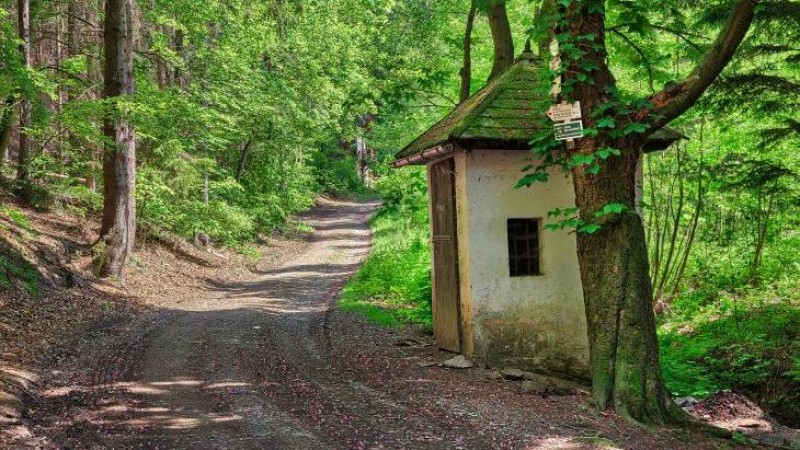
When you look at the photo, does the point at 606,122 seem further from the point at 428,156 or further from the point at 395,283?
the point at 395,283

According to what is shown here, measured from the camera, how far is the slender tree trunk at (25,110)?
47.6 ft

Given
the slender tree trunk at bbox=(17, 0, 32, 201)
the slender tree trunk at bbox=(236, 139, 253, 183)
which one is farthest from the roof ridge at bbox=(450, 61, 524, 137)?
the slender tree trunk at bbox=(236, 139, 253, 183)

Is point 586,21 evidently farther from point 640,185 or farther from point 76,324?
point 76,324

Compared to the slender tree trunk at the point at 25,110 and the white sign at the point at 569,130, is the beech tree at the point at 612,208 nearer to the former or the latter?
the white sign at the point at 569,130

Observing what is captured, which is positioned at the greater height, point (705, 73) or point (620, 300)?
point (705, 73)

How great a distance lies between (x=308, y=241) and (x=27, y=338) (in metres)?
21.0

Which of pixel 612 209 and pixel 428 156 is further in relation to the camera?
pixel 428 156

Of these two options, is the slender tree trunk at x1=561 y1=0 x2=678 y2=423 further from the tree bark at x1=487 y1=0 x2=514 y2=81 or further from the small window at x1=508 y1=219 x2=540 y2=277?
the tree bark at x1=487 y1=0 x2=514 y2=81

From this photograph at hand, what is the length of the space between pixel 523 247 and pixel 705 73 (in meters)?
3.82

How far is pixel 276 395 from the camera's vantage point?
308 inches

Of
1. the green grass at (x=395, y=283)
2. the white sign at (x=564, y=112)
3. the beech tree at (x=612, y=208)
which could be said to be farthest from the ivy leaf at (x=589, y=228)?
the green grass at (x=395, y=283)

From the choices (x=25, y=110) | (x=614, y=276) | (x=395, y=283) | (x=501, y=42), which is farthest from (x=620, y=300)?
(x=25, y=110)

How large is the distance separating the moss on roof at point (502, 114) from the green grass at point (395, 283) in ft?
14.5

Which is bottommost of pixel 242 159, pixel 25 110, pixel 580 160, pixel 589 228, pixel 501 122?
pixel 589 228
